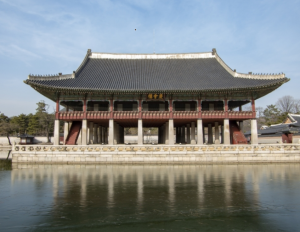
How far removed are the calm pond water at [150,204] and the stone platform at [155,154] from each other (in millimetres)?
7829

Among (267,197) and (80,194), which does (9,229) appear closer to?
(80,194)

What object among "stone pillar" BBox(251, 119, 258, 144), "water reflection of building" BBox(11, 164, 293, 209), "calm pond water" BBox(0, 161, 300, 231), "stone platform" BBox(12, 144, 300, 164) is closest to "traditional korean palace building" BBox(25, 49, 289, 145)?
"stone pillar" BBox(251, 119, 258, 144)

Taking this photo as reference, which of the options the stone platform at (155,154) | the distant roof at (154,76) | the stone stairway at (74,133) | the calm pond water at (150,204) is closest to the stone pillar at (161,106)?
the distant roof at (154,76)

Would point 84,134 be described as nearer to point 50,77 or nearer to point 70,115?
point 70,115

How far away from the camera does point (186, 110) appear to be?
3428 cm

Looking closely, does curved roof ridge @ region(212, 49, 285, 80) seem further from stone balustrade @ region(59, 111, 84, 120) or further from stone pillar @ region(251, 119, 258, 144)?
stone balustrade @ region(59, 111, 84, 120)

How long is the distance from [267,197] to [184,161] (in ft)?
44.7

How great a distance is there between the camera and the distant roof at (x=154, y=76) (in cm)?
3030

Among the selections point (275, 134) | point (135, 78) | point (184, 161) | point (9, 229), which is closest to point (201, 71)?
point (135, 78)

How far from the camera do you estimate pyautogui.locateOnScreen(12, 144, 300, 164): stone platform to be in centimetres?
2606

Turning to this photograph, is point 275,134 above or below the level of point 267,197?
above

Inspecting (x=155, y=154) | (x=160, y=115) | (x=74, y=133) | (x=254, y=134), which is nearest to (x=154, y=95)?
(x=160, y=115)

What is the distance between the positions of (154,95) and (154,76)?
418 cm

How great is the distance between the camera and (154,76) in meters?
34.9
